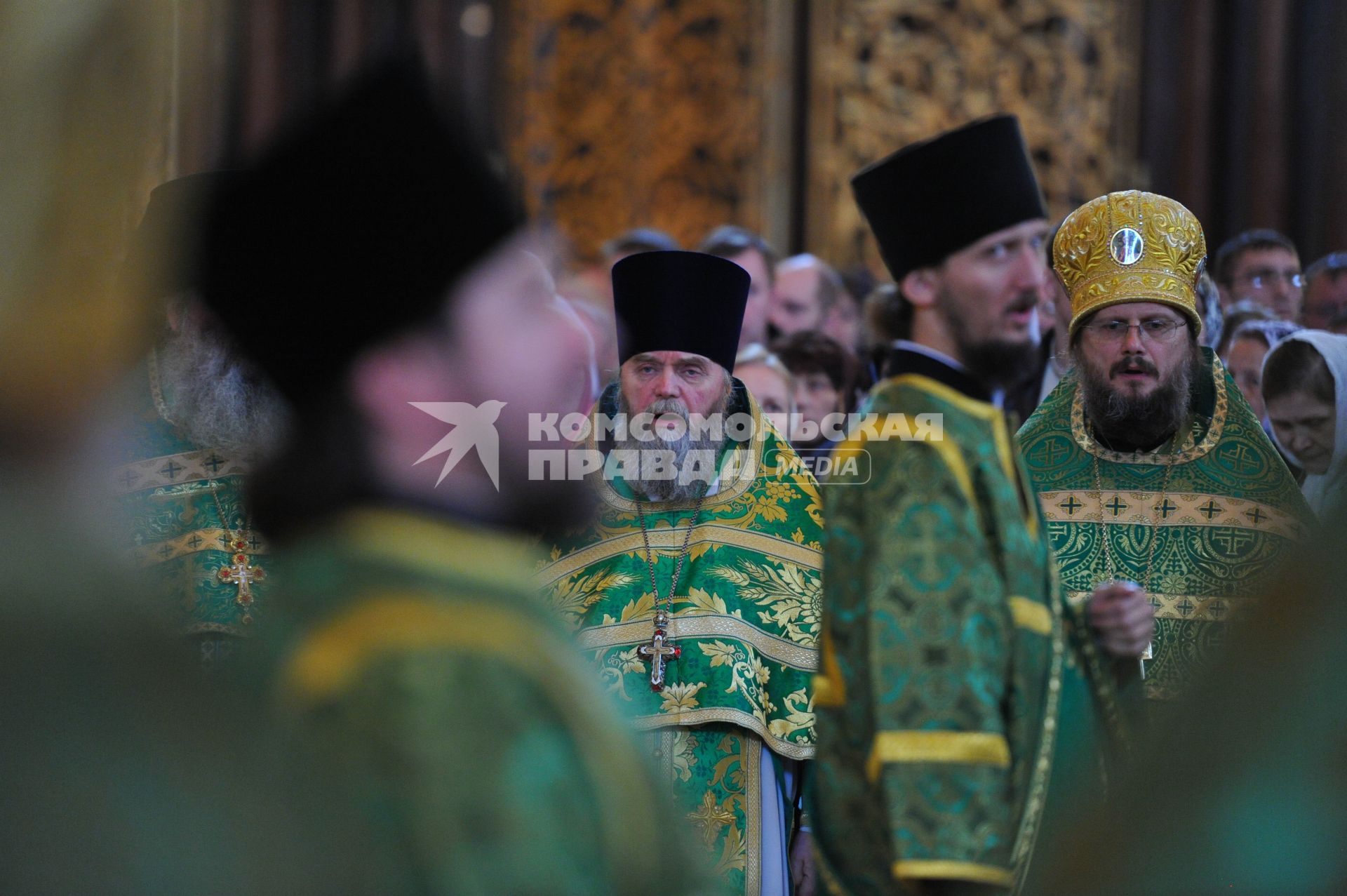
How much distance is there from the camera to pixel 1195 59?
8.24 metres

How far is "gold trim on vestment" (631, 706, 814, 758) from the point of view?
3793 millimetres

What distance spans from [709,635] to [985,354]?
171cm

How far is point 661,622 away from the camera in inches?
153

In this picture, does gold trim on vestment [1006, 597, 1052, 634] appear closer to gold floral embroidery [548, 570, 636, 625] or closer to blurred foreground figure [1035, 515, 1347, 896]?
blurred foreground figure [1035, 515, 1347, 896]

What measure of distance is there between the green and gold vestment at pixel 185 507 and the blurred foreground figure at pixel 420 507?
8.01ft

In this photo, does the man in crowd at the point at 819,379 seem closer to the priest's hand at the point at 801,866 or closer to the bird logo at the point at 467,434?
the priest's hand at the point at 801,866

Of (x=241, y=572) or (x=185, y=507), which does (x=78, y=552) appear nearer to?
(x=241, y=572)

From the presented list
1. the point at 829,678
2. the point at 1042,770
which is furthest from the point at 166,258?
the point at 1042,770

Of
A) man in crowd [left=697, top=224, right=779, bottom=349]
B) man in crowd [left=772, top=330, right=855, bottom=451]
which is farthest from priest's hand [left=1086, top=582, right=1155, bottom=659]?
man in crowd [left=697, top=224, right=779, bottom=349]

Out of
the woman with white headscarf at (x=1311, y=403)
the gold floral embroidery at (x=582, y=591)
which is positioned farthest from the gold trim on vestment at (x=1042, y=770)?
the woman with white headscarf at (x=1311, y=403)

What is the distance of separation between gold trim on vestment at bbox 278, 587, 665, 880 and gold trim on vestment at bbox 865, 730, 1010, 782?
2.34 ft

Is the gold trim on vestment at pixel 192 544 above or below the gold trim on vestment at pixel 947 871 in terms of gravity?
above

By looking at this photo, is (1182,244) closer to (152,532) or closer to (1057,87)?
(152,532)

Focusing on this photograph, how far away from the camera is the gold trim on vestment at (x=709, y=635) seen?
3.89 m
